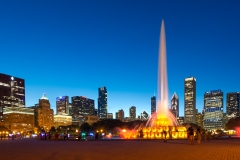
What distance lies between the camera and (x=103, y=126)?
14138 centimetres

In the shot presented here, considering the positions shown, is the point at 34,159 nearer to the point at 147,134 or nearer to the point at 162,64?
the point at 147,134

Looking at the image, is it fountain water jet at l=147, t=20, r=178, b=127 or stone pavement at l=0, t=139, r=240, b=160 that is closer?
stone pavement at l=0, t=139, r=240, b=160

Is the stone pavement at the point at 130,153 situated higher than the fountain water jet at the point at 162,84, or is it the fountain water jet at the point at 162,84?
the fountain water jet at the point at 162,84

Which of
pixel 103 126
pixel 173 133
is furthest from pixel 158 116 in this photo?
pixel 103 126

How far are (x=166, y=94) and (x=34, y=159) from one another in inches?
1773

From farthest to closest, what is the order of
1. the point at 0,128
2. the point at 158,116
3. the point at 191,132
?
the point at 0,128 < the point at 158,116 < the point at 191,132

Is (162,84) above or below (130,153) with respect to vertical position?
above

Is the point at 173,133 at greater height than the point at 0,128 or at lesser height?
greater

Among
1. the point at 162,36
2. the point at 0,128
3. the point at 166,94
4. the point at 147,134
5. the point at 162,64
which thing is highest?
the point at 162,36

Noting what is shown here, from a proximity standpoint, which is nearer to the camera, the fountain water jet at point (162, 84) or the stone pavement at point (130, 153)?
the stone pavement at point (130, 153)

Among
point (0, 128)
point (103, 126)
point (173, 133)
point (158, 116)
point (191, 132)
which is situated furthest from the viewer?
point (0, 128)

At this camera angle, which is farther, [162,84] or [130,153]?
[162,84]

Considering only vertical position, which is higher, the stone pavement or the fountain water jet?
the fountain water jet

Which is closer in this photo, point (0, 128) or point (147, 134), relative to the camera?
point (147, 134)
